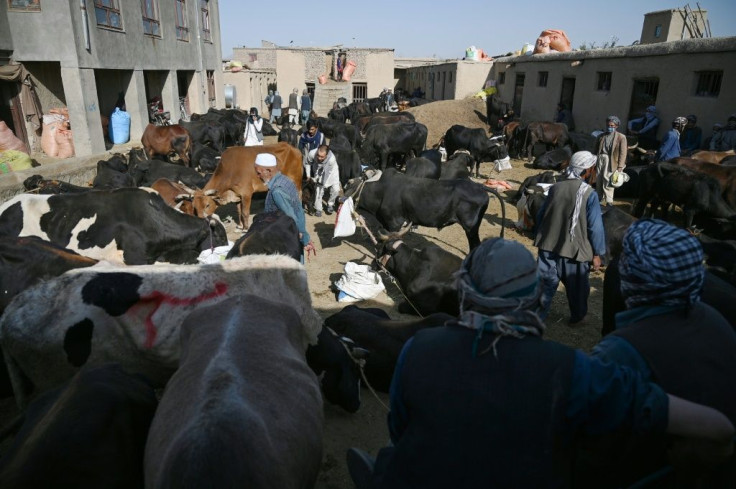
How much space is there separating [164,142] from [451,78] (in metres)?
20.3

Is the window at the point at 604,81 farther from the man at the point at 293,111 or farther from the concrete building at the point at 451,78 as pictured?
the man at the point at 293,111

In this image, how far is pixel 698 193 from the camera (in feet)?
26.9

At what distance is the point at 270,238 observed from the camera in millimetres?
4848

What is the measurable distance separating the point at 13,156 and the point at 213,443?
11.5m

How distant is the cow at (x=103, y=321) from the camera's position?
310 cm

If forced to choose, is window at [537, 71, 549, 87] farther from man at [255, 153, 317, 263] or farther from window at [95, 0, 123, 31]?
man at [255, 153, 317, 263]

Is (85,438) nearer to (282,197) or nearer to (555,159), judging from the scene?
(282,197)

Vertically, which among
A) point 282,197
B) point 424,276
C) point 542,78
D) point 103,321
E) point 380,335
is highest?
point 542,78

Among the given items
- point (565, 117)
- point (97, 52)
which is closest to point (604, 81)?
point (565, 117)

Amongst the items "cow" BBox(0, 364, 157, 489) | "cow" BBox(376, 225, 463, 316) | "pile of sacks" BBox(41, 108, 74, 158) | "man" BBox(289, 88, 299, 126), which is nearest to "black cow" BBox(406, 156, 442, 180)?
"cow" BBox(376, 225, 463, 316)

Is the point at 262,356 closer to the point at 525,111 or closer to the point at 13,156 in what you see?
the point at 13,156

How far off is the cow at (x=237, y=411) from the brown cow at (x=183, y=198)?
5009mm

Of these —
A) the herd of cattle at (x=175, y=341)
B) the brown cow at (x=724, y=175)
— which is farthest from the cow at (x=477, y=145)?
the herd of cattle at (x=175, y=341)

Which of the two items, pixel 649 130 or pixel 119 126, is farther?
pixel 119 126
